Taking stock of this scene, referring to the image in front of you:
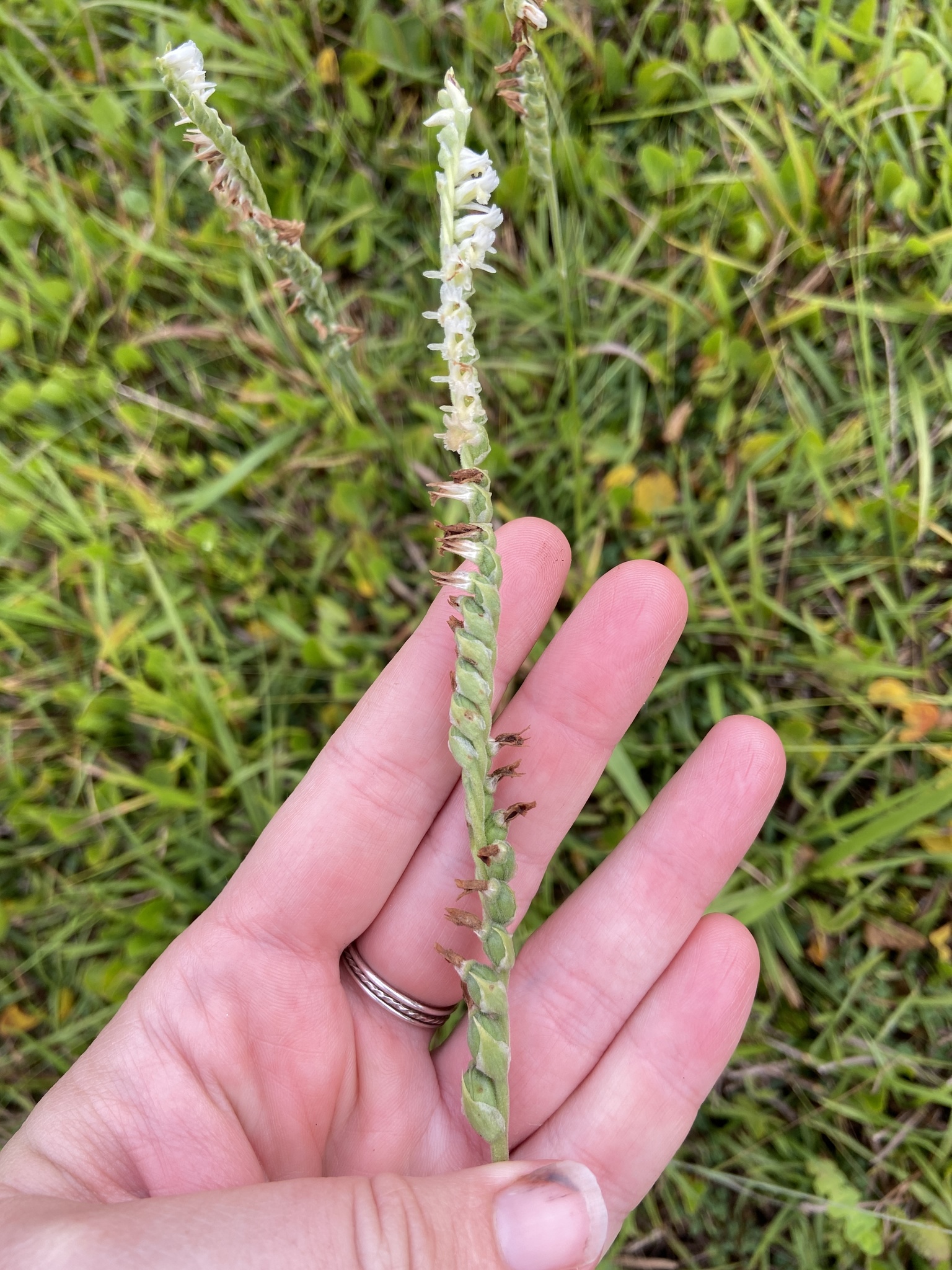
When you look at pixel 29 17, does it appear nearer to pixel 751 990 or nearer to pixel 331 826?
pixel 331 826

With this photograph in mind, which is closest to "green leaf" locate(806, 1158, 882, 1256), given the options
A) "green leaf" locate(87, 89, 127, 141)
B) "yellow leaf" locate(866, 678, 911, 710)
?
"yellow leaf" locate(866, 678, 911, 710)

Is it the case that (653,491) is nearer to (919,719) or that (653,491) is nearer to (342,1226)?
(919,719)

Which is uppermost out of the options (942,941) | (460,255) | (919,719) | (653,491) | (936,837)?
(460,255)

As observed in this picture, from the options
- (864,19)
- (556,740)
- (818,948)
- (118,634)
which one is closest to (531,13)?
(556,740)

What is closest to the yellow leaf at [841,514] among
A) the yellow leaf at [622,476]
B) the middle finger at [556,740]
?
the yellow leaf at [622,476]

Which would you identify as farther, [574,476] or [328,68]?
[328,68]
